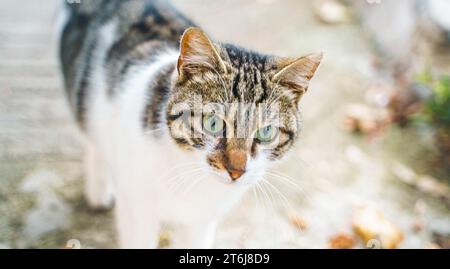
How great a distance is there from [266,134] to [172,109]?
0.18 meters

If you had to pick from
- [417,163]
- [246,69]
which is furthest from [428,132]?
Answer: [246,69]

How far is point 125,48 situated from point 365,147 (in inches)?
33.2

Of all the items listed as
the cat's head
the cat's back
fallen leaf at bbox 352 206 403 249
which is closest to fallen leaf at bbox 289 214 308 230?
fallen leaf at bbox 352 206 403 249

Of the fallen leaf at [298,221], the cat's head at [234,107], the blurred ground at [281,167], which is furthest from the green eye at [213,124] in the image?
the fallen leaf at [298,221]

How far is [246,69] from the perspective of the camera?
1.07 metres

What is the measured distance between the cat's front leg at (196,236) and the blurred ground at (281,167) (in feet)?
0.27

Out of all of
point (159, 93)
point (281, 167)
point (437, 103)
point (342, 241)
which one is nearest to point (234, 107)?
point (159, 93)

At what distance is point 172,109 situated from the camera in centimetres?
107

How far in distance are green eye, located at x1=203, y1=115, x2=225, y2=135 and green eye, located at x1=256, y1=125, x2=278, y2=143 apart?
0.24ft

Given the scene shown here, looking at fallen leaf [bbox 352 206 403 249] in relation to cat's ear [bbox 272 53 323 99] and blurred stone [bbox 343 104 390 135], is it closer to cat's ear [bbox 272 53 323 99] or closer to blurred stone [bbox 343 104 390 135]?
blurred stone [bbox 343 104 390 135]

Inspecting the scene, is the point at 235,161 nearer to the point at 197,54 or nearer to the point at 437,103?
the point at 197,54

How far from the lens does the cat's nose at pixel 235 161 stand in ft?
3.41

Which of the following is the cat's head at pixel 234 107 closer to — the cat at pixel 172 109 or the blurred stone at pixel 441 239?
the cat at pixel 172 109

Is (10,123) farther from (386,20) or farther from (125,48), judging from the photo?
(386,20)
